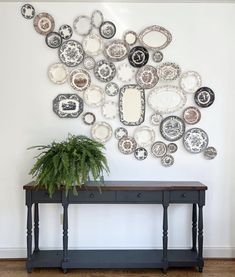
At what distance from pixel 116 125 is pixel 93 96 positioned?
14.6 inches

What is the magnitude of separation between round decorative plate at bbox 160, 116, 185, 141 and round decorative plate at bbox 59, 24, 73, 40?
1.27m

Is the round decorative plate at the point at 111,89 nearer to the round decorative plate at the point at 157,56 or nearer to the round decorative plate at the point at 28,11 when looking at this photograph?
the round decorative plate at the point at 157,56

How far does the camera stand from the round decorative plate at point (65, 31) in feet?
10.5

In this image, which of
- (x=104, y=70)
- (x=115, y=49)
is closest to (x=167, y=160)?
(x=104, y=70)

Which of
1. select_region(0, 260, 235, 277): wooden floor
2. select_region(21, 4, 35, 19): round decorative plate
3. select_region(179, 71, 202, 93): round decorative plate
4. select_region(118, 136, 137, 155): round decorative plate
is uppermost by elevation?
select_region(21, 4, 35, 19): round decorative plate

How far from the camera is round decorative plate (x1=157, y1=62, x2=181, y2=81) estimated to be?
126 inches

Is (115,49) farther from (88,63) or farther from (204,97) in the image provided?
(204,97)

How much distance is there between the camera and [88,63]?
3215 mm

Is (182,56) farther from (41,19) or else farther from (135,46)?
(41,19)

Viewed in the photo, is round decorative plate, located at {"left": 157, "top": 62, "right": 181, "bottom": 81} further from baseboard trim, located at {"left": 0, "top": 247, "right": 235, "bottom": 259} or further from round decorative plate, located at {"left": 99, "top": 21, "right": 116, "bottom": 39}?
baseboard trim, located at {"left": 0, "top": 247, "right": 235, "bottom": 259}

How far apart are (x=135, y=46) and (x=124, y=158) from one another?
1.12 meters

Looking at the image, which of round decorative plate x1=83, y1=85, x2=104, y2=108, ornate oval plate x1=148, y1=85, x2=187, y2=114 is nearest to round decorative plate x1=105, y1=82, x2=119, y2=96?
round decorative plate x1=83, y1=85, x2=104, y2=108

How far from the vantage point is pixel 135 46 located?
3.20 m

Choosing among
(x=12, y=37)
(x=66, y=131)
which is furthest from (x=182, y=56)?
(x=12, y=37)
